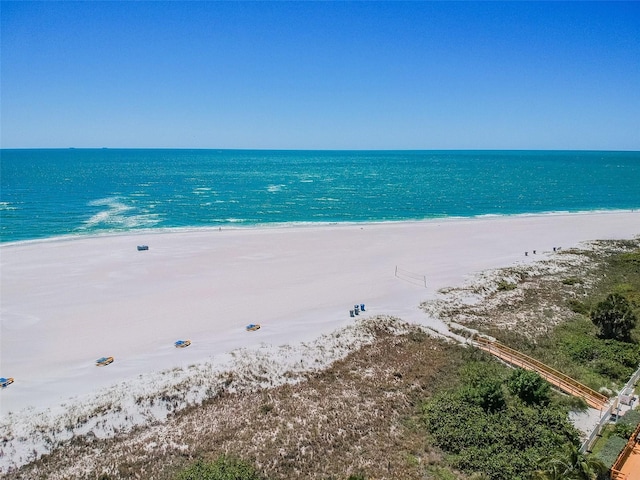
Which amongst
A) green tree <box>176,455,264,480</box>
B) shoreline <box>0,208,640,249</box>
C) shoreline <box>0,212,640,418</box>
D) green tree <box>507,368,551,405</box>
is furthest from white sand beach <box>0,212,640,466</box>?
green tree <box>507,368,551,405</box>

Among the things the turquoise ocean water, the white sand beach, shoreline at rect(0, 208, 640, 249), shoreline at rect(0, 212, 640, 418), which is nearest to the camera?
the white sand beach

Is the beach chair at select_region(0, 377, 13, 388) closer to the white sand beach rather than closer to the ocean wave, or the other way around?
the white sand beach

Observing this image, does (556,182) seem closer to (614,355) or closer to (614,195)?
(614,195)

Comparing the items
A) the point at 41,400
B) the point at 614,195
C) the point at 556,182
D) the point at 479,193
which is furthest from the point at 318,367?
the point at 556,182

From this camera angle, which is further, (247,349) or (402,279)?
(402,279)

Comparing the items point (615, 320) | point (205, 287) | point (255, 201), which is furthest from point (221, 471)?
point (255, 201)

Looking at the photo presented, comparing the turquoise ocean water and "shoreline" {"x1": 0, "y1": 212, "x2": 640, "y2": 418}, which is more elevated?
the turquoise ocean water

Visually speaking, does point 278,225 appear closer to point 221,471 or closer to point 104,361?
point 104,361
